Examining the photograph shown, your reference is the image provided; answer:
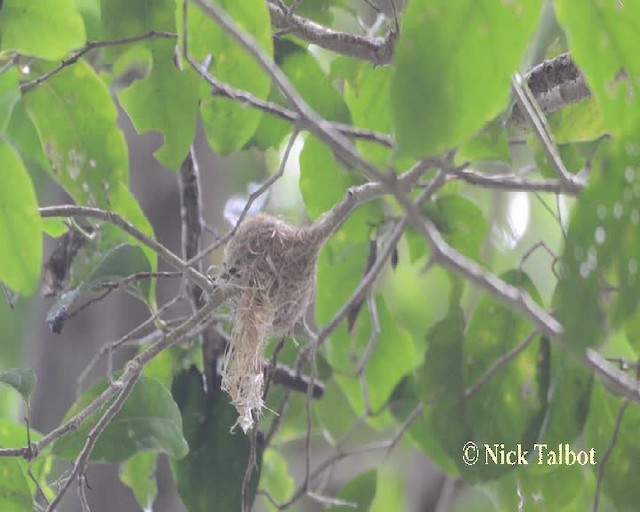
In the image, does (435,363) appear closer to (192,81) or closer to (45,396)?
(192,81)

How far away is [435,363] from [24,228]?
0.43 metres

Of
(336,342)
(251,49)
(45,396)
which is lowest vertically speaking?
(45,396)

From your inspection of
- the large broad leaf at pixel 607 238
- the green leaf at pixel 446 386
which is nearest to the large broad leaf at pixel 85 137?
the green leaf at pixel 446 386

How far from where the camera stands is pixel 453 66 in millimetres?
447

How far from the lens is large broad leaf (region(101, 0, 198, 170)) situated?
840mm

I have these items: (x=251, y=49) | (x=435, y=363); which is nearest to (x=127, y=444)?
(x=435, y=363)

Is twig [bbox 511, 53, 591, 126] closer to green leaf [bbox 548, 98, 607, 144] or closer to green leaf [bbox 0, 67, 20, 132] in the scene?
green leaf [bbox 548, 98, 607, 144]

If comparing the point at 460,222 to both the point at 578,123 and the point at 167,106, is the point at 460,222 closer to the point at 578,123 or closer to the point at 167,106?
the point at 578,123

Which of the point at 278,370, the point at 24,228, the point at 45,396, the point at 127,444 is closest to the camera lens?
the point at 24,228

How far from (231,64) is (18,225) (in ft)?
0.76

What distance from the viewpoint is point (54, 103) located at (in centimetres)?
91

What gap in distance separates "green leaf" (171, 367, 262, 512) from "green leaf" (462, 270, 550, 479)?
0.82 ft

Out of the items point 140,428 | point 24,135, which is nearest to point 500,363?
point 140,428

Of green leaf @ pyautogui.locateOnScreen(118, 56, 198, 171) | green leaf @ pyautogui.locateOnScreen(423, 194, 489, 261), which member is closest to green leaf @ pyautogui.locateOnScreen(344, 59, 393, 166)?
green leaf @ pyautogui.locateOnScreen(423, 194, 489, 261)
